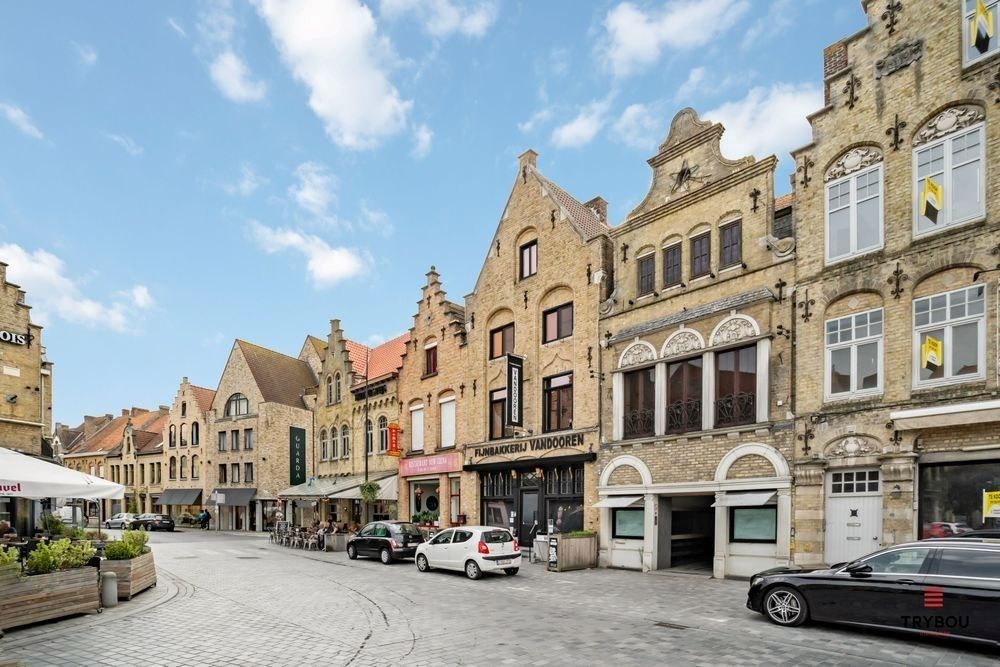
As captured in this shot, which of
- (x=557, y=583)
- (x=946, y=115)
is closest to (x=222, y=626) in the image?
(x=557, y=583)

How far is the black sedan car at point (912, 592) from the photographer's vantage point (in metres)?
8.72

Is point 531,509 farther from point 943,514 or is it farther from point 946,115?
point 946,115

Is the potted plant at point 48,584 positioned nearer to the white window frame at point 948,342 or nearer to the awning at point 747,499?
the awning at point 747,499

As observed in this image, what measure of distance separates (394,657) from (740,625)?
5.91 m

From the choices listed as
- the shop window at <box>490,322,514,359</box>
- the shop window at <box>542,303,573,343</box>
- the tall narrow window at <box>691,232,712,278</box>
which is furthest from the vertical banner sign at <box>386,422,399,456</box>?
the tall narrow window at <box>691,232,712,278</box>

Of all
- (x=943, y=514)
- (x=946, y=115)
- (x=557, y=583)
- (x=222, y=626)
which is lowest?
(x=557, y=583)

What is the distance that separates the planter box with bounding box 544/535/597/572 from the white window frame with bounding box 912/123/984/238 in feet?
39.8

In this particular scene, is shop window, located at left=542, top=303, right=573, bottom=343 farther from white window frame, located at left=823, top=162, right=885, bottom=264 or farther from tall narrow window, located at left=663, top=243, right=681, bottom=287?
white window frame, located at left=823, top=162, right=885, bottom=264

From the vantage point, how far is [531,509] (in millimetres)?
23250

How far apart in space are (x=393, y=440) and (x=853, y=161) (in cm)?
2214

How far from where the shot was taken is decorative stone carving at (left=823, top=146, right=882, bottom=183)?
15.0m

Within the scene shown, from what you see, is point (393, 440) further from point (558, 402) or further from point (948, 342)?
point (948, 342)

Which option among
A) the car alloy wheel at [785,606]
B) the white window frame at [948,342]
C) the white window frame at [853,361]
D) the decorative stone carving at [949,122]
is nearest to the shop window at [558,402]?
the white window frame at [853,361]

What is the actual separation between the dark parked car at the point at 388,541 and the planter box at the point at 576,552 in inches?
206
